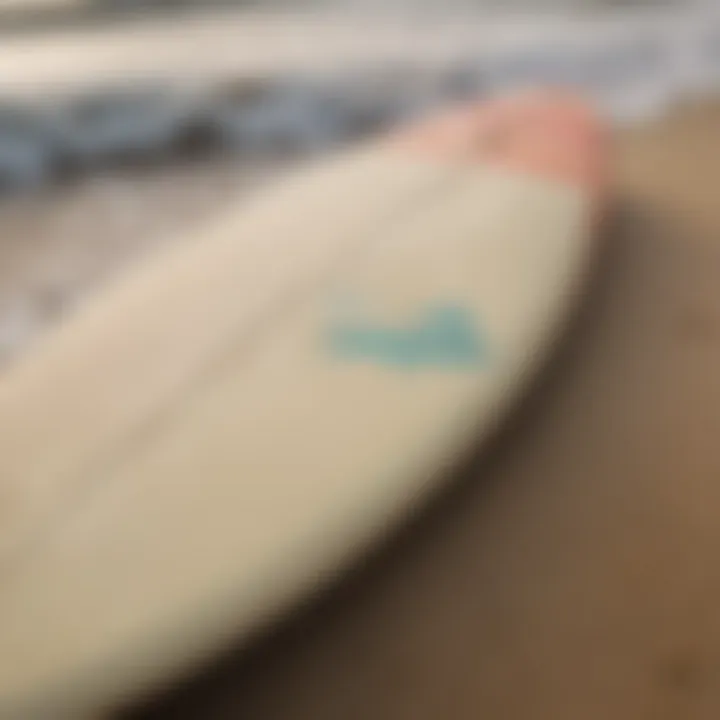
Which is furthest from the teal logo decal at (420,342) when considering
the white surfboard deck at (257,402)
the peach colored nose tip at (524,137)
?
the peach colored nose tip at (524,137)

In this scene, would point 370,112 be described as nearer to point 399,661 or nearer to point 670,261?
point 670,261

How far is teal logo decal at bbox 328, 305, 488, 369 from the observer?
575 mm

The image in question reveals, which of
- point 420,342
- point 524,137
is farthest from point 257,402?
point 524,137

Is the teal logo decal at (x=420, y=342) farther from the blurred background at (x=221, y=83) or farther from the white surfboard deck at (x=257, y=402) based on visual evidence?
the blurred background at (x=221, y=83)

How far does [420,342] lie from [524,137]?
232 mm

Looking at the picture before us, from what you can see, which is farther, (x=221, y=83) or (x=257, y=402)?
(x=221, y=83)

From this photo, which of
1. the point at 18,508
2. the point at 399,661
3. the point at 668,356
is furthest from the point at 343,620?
the point at 668,356

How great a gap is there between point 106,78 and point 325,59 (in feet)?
0.52

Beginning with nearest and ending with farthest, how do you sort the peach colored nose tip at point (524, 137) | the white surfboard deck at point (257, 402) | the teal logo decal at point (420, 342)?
the white surfboard deck at point (257, 402)
the teal logo decal at point (420, 342)
the peach colored nose tip at point (524, 137)

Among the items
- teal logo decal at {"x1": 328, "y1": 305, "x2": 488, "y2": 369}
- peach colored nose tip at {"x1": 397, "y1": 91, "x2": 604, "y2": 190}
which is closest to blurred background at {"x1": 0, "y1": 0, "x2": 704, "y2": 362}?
peach colored nose tip at {"x1": 397, "y1": 91, "x2": 604, "y2": 190}

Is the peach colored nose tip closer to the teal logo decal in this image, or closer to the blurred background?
the blurred background

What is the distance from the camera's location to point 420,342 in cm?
59

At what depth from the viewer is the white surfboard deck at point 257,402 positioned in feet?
1.47

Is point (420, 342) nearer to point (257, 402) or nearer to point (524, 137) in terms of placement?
point (257, 402)
